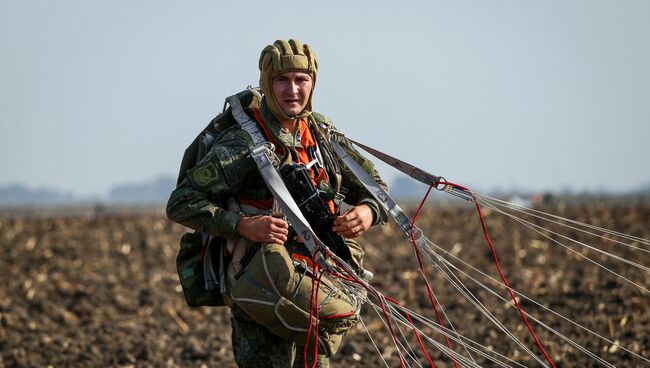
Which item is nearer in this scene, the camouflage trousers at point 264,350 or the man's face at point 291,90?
the man's face at point 291,90

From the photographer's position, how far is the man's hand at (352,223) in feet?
15.9

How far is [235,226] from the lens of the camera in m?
4.78

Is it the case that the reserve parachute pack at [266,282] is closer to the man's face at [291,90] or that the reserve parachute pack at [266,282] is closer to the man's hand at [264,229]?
the man's hand at [264,229]

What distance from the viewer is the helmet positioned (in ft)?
16.1

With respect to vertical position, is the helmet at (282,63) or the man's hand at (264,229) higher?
the helmet at (282,63)

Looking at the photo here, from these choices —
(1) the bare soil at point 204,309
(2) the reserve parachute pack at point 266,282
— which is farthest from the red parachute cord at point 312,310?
(1) the bare soil at point 204,309

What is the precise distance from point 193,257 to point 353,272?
0.97m

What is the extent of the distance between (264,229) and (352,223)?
438mm

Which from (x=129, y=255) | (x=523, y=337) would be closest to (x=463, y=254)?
(x=129, y=255)

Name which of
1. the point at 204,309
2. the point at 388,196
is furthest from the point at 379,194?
the point at 204,309

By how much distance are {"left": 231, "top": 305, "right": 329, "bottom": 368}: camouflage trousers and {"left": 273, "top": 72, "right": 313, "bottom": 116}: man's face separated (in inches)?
41.2

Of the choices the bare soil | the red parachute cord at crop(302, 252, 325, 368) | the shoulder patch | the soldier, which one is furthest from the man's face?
the bare soil

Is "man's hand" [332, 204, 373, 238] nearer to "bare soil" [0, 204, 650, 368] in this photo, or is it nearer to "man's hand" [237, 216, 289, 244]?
"man's hand" [237, 216, 289, 244]

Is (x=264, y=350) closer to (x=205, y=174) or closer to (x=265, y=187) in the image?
(x=265, y=187)
